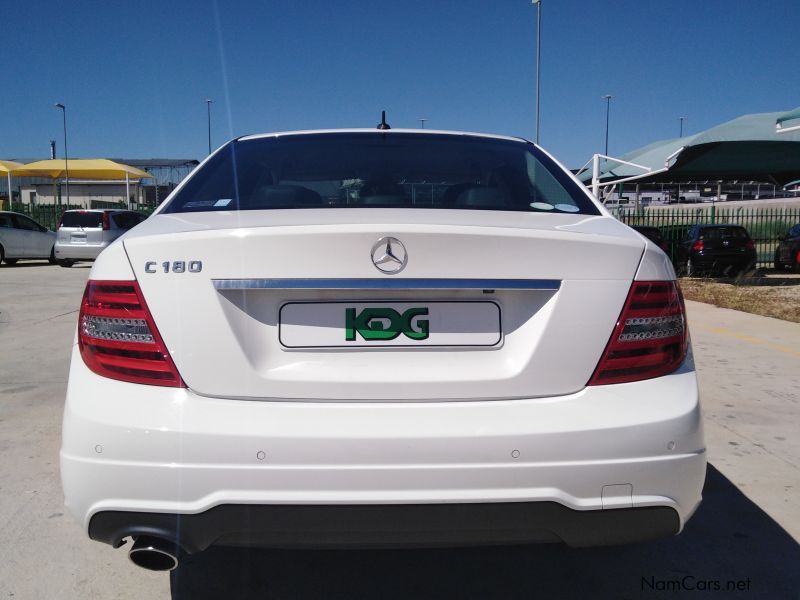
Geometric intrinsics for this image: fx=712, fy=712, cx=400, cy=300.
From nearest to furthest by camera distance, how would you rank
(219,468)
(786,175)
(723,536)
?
(219,468)
(723,536)
(786,175)

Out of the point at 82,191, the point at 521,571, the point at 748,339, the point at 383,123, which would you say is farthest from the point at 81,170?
the point at 521,571

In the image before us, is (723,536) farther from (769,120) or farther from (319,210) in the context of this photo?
(769,120)

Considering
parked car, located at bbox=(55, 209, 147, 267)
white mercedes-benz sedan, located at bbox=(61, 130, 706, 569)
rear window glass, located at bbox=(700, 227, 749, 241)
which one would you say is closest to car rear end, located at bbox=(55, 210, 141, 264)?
parked car, located at bbox=(55, 209, 147, 267)

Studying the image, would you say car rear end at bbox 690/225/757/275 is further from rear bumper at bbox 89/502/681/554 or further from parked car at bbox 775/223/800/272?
rear bumper at bbox 89/502/681/554

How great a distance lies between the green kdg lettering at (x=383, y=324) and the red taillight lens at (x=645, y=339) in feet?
1.60

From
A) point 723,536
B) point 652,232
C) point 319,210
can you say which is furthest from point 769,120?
point 319,210

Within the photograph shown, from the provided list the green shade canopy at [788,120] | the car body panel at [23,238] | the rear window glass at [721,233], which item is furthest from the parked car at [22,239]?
the green shade canopy at [788,120]

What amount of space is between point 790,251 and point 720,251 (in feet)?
9.46

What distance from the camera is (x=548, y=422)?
184 cm

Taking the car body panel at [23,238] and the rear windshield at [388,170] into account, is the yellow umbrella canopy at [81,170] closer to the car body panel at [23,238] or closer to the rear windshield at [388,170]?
the car body panel at [23,238]

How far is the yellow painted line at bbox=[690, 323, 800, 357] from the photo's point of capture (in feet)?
22.7

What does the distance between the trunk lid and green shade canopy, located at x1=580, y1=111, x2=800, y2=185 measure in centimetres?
1347

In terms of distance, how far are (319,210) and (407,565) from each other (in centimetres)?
136

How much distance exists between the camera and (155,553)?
6.21 ft
